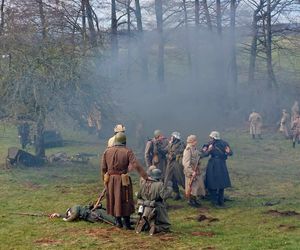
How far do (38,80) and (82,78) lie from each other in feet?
4.77

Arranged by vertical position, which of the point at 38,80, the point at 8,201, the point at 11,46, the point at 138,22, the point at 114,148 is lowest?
the point at 8,201

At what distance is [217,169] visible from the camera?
1328cm

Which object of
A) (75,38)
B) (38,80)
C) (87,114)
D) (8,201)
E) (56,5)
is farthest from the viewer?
(56,5)

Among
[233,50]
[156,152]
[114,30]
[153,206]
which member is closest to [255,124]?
[233,50]

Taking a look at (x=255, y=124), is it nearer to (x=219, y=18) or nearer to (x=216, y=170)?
(x=219, y=18)

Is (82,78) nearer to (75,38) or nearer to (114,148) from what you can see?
(75,38)

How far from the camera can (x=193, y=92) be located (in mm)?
33656

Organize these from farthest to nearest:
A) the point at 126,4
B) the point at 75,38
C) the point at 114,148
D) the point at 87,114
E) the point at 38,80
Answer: the point at 126,4, the point at 75,38, the point at 87,114, the point at 38,80, the point at 114,148

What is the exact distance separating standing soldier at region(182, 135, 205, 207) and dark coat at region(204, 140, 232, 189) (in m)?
0.32

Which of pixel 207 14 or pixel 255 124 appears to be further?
pixel 207 14

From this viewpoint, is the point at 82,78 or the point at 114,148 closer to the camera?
the point at 114,148

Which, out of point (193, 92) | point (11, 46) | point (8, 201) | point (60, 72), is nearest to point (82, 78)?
point (60, 72)

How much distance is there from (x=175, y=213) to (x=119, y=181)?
2.43m

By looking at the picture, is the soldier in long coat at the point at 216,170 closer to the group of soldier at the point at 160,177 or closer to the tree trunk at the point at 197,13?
the group of soldier at the point at 160,177
